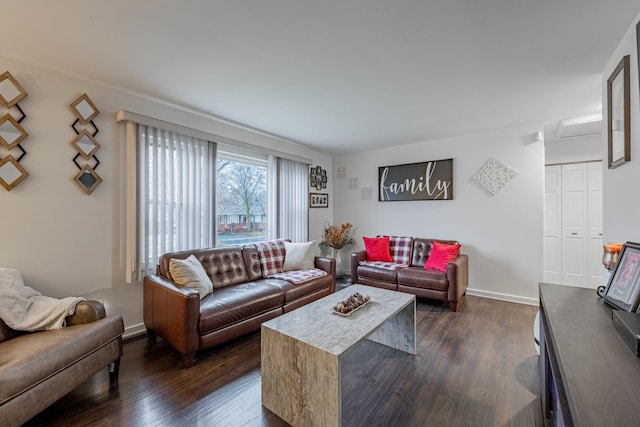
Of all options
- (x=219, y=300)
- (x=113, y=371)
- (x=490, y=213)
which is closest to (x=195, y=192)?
Result: (x=219, y=300)

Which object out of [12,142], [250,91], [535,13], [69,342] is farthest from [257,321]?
[535,13]

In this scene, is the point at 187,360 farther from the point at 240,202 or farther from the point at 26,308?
the point at 240,202

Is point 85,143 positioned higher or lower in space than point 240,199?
higher

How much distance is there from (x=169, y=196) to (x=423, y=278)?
3.13 m

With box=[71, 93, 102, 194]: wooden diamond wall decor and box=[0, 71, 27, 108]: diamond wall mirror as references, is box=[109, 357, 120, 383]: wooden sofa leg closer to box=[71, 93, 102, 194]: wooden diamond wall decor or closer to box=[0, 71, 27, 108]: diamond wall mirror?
box=[71, 93, 102, 194]: wooden diamond wall decor

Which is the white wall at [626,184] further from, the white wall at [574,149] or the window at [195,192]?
the window at [195,192]

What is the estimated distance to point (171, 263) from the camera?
2463mm

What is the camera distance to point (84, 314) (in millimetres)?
1854

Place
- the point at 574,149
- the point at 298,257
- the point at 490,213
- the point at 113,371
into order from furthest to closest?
1. the point at 574,149
2. the point at 490,213
3. the point at 298,257
4. the point at 113,371

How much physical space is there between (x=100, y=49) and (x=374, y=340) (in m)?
3.19

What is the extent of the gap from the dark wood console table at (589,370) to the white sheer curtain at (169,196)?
10.1 ft

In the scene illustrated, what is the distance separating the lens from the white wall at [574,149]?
152 inches

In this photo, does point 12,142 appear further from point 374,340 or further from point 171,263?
point 374,340

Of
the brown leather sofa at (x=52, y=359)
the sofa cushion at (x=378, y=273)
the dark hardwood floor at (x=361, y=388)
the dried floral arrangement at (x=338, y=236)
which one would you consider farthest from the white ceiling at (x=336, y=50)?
the dried floral arrangement at (x=338, y=236)
